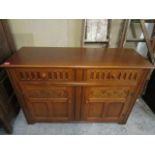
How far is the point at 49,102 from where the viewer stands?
129 cm

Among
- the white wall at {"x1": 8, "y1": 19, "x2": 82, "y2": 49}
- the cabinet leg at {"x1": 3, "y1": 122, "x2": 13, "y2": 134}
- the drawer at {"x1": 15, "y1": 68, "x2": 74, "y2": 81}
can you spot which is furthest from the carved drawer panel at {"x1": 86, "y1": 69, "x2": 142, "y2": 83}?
the cabinet leg at {"x1": 3, "y1": 122, "x2": 13, "y2": 134}

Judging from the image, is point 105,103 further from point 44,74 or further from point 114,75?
point 44,74

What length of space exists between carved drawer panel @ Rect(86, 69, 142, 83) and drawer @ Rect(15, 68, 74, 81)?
0.18 metres

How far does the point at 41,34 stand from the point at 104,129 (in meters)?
1.36

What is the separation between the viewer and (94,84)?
1.16 m

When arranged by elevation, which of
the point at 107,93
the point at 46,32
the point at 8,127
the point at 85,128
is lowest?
the point at 85,128

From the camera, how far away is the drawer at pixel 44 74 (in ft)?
3.51

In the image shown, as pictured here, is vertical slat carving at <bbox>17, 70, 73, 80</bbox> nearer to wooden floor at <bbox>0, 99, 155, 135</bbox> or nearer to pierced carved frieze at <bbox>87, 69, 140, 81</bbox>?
pierced carved frieze at <bbox>87, 69, 140, 81</bbox>

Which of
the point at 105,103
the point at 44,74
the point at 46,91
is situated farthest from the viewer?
the point at 105,103

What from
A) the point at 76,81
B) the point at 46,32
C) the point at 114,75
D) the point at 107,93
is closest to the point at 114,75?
the point at 114,75

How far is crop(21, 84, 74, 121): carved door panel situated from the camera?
46.9 inches

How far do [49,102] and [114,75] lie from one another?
0.70 metres

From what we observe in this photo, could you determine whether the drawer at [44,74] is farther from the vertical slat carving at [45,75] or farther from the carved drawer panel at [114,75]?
the carved drawer panel at [114,75]
